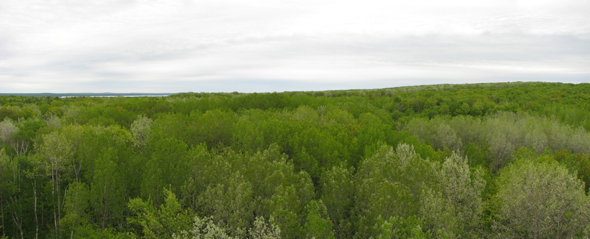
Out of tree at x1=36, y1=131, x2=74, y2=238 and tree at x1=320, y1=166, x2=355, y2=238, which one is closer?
tree at x1=320, y1=166, x2=355, y2=238

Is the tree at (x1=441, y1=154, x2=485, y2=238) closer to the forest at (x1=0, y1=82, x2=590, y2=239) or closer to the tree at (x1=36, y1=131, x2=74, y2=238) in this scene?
the forest at (x1=0, y1=82, x2=590, y2=239)

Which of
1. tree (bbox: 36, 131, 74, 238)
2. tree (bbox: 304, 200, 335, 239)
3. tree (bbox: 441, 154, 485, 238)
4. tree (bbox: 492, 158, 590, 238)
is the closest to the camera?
tree (bbox: 304, 200, 335, 239)

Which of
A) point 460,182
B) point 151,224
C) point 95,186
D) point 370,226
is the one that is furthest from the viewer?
point 95,186

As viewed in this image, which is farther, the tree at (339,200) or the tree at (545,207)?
the tree at (339,200)

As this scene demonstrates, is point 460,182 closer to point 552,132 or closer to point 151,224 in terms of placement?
point 151,224

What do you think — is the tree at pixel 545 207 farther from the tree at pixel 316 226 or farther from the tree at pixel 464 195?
the tree at pixel 316 226

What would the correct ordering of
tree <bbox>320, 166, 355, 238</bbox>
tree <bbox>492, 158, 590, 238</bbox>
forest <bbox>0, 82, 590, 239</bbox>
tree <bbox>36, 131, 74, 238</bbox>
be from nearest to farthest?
forest <bbox>0, 82, 590, 239</bbox>, tree <bbox>492, 158, 590, 238</bbox>, tree <bbox>320, 166, 355, 238</bbox>, tree <bbox>36, 131, 74, 238</bbox>

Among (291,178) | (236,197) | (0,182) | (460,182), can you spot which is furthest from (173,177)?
(460,182)

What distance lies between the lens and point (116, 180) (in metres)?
26.4

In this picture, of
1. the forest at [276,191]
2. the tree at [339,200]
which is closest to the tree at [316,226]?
the forest at [276,191]

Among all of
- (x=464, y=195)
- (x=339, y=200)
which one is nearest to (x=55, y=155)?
(x=339, y=200)

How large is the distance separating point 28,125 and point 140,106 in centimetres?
2591

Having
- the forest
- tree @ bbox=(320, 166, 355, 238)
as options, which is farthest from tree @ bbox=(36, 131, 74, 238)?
tree @ bbox=(320, 166, 355, 238)

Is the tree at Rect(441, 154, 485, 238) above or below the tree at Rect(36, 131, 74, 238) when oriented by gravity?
below
